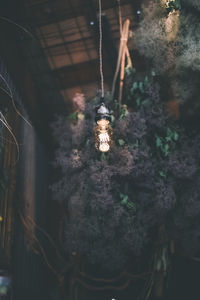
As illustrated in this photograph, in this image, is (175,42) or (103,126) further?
(175,42)

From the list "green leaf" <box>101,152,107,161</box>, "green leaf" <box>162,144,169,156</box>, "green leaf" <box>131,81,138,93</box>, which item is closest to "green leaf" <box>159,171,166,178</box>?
"green leaf" <box>162,144,169,156</box>

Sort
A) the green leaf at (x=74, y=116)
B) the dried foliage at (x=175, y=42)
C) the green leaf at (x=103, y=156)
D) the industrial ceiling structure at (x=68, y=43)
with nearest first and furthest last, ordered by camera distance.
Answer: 1. the dried foliage at (x=175, y=42)
2. the green leaf at (x=103, y=156)
3. the green leaf at (x=74, y=116)
4. the industrial ceiling structure at (x=68, y=43)

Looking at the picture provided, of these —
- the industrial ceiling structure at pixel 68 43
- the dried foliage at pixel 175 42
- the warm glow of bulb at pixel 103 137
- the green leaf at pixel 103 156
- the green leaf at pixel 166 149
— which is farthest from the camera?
the industrial ceiling structure at pixel 68 43

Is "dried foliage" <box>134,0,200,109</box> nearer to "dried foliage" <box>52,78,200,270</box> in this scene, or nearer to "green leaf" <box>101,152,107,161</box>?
"dried foliage" <box>52,78,200,270</box>

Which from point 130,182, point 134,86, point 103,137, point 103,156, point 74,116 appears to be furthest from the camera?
point 74,116

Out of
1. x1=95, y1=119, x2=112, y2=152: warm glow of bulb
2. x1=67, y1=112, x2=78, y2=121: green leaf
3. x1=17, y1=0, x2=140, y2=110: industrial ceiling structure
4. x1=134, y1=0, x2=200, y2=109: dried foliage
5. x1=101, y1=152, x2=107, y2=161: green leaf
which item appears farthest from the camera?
x1=17, y1=0, x2=140, y2=110: industrial ceiling structure

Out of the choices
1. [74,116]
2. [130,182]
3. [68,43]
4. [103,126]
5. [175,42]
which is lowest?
[130,182]


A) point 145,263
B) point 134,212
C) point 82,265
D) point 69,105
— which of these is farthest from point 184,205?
point 69,105

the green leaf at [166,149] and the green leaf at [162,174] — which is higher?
the green leaf at [166,149]

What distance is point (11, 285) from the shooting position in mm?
4410

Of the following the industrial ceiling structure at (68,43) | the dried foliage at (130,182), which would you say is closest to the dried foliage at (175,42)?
the dried foliage at (130,182)

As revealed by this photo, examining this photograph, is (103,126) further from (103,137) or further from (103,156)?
(103,156)

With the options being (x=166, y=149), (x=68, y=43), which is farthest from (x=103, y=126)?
(x=68, y=43)

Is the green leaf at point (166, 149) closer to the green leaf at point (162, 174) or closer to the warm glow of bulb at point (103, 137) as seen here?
the green leaf at point (162, 174)
